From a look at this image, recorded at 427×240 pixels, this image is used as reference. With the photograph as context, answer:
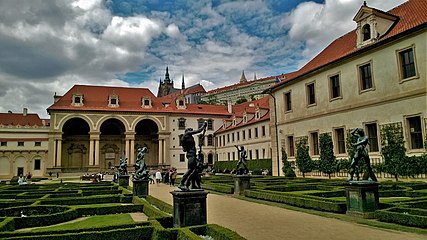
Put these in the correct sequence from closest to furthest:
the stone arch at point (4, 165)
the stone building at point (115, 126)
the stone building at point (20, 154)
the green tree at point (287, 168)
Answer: the green tree at point (287, 168)
the stone arch at point (4, 165)
the stone building at point (20, 154)
the stone building at point (115, 126)

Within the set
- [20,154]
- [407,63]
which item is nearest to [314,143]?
[407,63]

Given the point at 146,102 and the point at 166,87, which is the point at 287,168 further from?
the point at 166,87

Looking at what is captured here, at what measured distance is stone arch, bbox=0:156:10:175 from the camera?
46.5 m

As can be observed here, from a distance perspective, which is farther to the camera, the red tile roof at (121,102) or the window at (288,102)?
the red tile roof at (121,102)

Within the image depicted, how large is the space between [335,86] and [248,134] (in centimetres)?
2207

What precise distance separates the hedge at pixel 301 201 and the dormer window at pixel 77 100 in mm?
41874

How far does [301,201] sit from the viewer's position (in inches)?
A: 472

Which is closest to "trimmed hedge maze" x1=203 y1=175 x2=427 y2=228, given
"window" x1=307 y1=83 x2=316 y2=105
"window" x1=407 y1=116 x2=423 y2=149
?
"window" x1=407 y1=116 x2=423 y2=149

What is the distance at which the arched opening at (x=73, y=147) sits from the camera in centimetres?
5290

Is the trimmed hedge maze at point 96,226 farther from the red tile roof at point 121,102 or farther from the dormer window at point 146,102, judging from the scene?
the dormer window at point 146,102

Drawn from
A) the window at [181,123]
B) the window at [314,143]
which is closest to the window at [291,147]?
the window at [314,143]

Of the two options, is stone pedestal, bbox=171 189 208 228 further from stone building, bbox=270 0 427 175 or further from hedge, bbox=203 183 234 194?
stone building, bbox=270 0 427 175

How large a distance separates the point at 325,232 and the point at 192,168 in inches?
139

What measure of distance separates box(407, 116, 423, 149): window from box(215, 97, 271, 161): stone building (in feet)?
71.8
